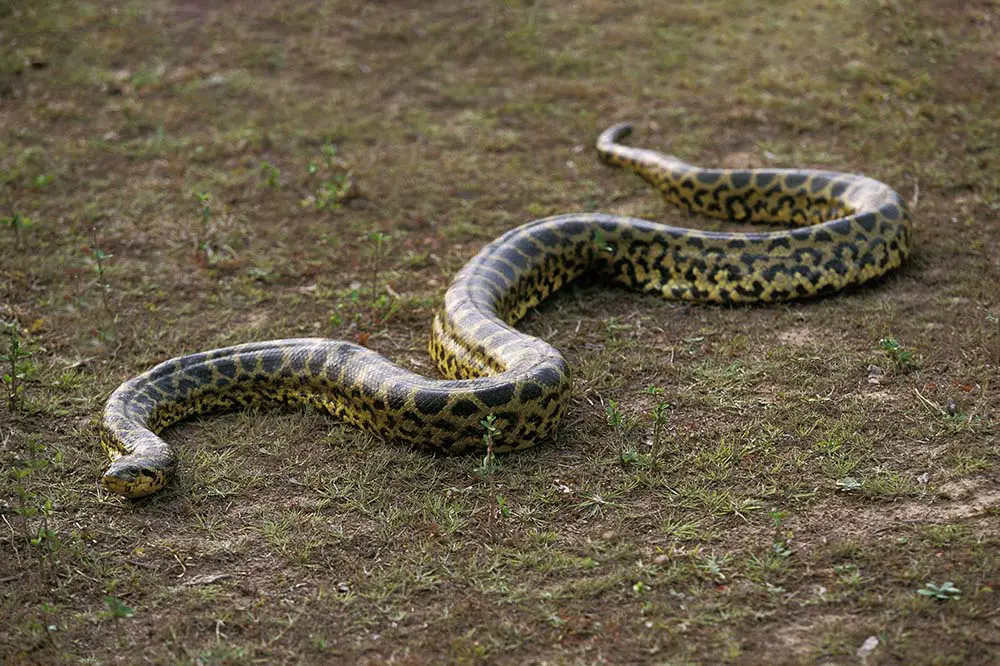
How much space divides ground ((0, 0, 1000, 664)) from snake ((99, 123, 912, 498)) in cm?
22

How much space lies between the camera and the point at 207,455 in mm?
7805

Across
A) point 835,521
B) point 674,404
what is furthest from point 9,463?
point 835,521

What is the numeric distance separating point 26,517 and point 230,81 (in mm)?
8752

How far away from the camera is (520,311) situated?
377 inches

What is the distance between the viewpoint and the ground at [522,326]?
617 cm

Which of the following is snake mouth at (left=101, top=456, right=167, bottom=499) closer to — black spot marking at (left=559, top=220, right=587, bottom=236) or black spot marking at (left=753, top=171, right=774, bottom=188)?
black spot marking at (left=559, top=220, right=587, bottom=236)

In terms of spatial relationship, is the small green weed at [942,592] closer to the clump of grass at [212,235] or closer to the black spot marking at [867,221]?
the black spot marking at [867,221]

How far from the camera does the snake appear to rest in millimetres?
7516

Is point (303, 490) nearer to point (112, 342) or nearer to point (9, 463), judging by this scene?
point (9, 463)

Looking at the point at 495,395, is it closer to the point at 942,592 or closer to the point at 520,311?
the point at 520,311

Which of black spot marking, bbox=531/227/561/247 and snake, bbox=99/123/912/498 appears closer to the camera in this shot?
snake, bbox=99/123/912/498

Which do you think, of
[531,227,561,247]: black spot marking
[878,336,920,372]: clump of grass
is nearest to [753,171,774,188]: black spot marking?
[531,227,561,247]: black spot marking

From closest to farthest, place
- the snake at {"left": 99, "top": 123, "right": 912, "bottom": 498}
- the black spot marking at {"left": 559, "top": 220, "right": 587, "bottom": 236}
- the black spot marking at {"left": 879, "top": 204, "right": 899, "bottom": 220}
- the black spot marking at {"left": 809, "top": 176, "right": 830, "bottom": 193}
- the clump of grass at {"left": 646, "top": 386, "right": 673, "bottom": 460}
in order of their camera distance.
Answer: the clump of grass at {"left": 646, "top": 386, "right": 673, "bottom": 460} < the snake at {"left": 99, "top": 123, "right": 912, "bottom": 498} < the black spot marking at {"left": 879, "top": 204, "right": 899, "bottom": 220} < the black spot marking at {"left": 559, "top": 220, "right": 587, "bottom": 236} < the black spot marking at {"left": 809, "top": 176, "right": 830, "bottom": 193}

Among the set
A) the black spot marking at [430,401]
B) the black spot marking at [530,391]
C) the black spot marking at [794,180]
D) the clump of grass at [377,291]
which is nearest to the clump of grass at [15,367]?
the clump of grass at [377,291]
